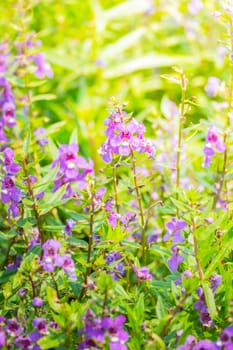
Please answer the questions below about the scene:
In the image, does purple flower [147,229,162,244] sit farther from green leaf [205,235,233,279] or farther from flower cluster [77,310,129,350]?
flower cluster [77,310,129,350]

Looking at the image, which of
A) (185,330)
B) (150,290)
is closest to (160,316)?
(185,330)

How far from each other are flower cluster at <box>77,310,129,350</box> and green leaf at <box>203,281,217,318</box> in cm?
30

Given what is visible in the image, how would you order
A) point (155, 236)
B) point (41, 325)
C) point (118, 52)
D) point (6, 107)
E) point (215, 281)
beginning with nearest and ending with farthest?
point (41, 325)
point (215, 281)
point (155, 236)
point (6, 107)
point (118, 52)

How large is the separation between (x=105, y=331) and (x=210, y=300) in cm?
37

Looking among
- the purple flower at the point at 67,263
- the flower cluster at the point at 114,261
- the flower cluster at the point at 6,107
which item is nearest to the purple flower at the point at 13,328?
the purple flower at the point at 67,263

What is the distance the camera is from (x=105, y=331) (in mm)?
1995

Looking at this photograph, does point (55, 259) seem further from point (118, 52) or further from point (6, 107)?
point (118, 52)

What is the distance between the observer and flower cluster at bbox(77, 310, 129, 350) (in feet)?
6.48

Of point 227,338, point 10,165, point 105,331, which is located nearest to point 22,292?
point 105,331

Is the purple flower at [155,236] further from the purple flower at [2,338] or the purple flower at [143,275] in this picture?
the purple flower at [2,338]

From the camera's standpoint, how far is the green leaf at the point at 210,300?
83.6 inches

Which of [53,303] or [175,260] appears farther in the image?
[175,260]

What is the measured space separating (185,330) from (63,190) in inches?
28.5

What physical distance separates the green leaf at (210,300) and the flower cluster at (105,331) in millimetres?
302
